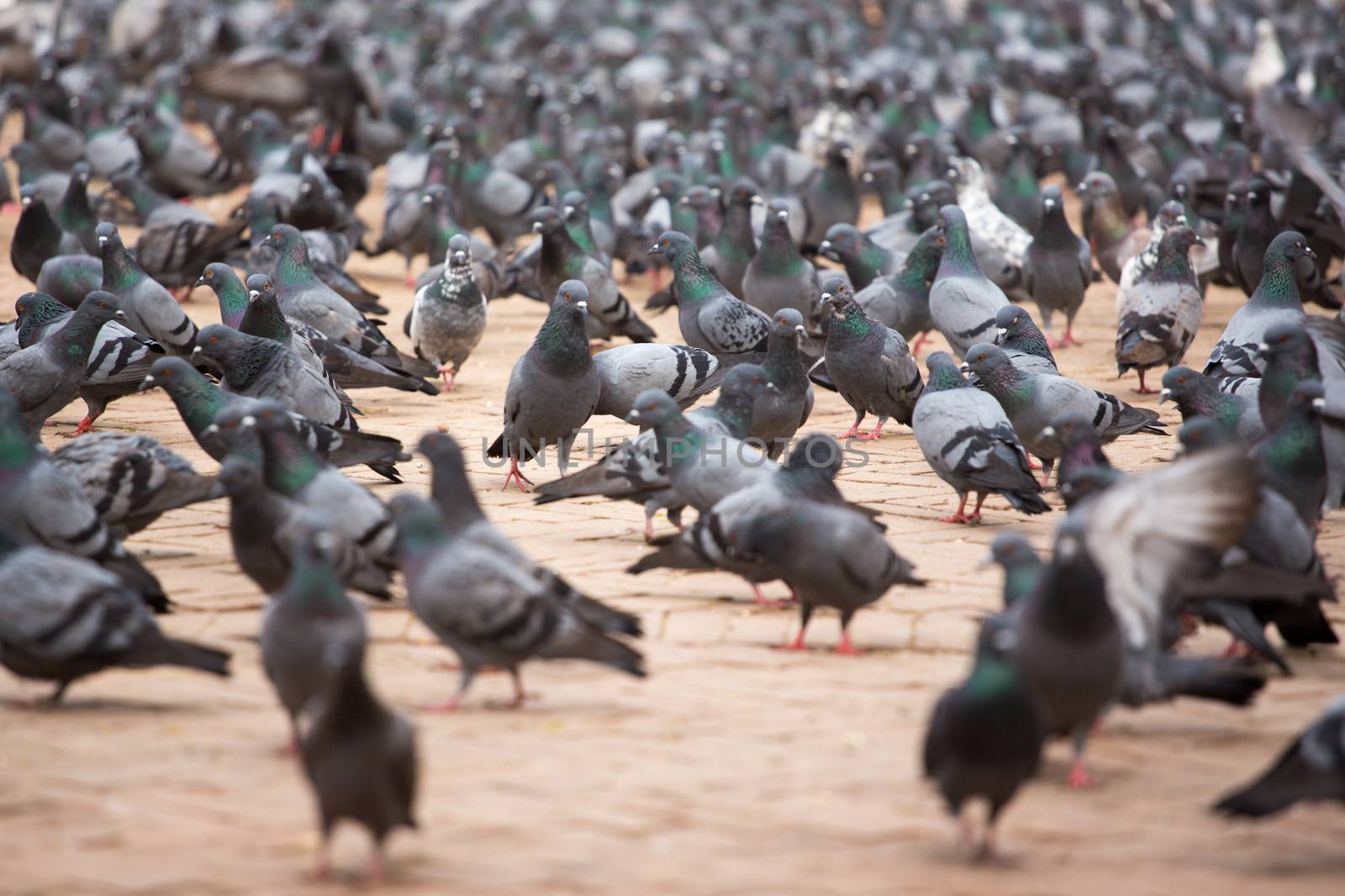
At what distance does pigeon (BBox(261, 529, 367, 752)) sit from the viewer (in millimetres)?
4500

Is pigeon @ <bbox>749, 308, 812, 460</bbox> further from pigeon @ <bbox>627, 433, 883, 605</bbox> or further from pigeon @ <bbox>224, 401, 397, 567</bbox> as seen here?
pigeon @ <bbox>224, 401, 397, 567</bbox>

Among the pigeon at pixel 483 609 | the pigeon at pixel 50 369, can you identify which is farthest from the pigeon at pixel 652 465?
the pigeon at pixel 50 369

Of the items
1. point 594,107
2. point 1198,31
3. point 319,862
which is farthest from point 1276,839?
point 1198,31

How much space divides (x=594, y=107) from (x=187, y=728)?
18.1m

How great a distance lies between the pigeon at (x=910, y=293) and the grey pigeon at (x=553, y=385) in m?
3.14

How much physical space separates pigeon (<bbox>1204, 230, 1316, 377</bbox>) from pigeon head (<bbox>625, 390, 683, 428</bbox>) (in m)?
3.36

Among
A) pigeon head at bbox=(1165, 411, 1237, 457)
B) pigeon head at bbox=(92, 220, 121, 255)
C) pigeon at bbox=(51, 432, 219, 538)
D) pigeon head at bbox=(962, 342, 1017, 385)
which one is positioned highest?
pigeon head at bbox=(1165, 411, 1237, 457)

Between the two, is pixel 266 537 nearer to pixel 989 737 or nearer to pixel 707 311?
pixel 989 737

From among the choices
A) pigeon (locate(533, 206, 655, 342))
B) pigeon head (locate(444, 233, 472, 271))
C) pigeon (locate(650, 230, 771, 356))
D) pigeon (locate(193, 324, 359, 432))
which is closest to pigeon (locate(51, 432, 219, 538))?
pigeon (locate(193, 324, 359, 432))

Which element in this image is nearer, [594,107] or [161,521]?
[161,521]

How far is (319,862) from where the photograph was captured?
13.2ft

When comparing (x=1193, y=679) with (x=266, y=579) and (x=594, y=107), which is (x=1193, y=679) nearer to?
(x=266, y=579)

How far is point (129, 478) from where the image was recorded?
6.59 m

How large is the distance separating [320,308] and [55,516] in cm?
460
